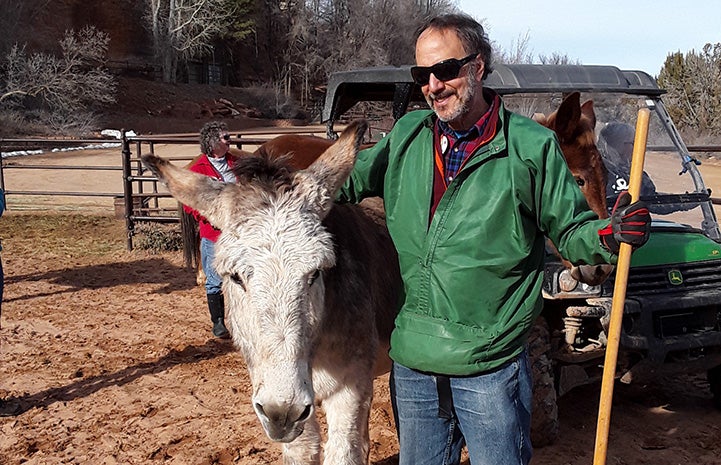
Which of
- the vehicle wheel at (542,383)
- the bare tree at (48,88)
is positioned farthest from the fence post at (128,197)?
the bare tree at (48,88)

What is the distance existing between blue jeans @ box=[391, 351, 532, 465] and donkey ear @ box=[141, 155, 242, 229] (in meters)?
0.91

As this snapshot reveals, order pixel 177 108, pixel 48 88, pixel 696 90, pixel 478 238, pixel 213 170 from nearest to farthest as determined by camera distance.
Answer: pixel 478 238 < pixel 213 170 < pixel 696 90 < pixel 48 88 < pixel 177 108

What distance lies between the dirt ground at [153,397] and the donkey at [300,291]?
1.31 m

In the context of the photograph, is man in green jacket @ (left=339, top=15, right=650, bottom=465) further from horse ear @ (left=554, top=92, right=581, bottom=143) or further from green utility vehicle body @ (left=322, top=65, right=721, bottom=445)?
horse ear @ (left=554, top=92, right=581, bottom=143)

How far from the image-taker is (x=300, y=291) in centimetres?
217

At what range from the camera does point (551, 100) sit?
4883mm

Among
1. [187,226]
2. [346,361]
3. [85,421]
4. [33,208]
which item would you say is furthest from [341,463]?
[33,208]

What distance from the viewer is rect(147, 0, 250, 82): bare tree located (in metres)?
44.2

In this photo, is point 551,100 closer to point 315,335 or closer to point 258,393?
point 315,335

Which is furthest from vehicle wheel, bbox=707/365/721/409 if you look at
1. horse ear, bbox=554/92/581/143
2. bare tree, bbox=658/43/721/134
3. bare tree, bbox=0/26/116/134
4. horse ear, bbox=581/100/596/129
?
bare tree, bbox=0/26/116/134

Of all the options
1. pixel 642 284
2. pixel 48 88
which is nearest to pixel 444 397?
pixel 642 284

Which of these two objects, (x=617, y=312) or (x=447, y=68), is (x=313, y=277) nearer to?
(x=447, y=68)

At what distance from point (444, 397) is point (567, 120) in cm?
247

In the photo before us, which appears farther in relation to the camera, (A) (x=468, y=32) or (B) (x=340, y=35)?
(B) (x=340, y=35)
